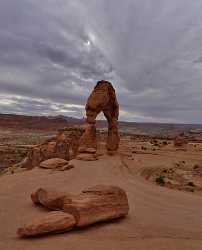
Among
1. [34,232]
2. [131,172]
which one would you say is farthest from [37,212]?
[131,172]

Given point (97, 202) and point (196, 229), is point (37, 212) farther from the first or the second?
point (196, 229)

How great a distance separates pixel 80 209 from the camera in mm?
7027

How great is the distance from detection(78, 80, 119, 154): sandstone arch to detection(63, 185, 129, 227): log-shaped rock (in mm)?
13431

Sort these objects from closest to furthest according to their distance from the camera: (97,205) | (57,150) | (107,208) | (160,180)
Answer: (97,205), (107,208), (160,180), (57,150)

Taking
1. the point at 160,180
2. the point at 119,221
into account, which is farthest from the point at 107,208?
the point at 160,180

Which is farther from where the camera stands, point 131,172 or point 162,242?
point 131,172

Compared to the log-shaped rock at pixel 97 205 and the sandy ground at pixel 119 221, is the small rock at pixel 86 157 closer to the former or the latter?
the sandy ground at pixel 119 221

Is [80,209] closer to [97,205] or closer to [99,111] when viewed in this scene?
[97,205]

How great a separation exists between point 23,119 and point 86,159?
14430cm

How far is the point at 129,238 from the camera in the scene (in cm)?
666

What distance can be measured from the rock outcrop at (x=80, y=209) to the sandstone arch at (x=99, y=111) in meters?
13.3

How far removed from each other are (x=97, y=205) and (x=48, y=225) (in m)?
1.33

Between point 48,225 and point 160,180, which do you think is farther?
point 160,180

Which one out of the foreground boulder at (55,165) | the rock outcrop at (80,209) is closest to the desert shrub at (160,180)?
the foreground boulder at (55,165)
